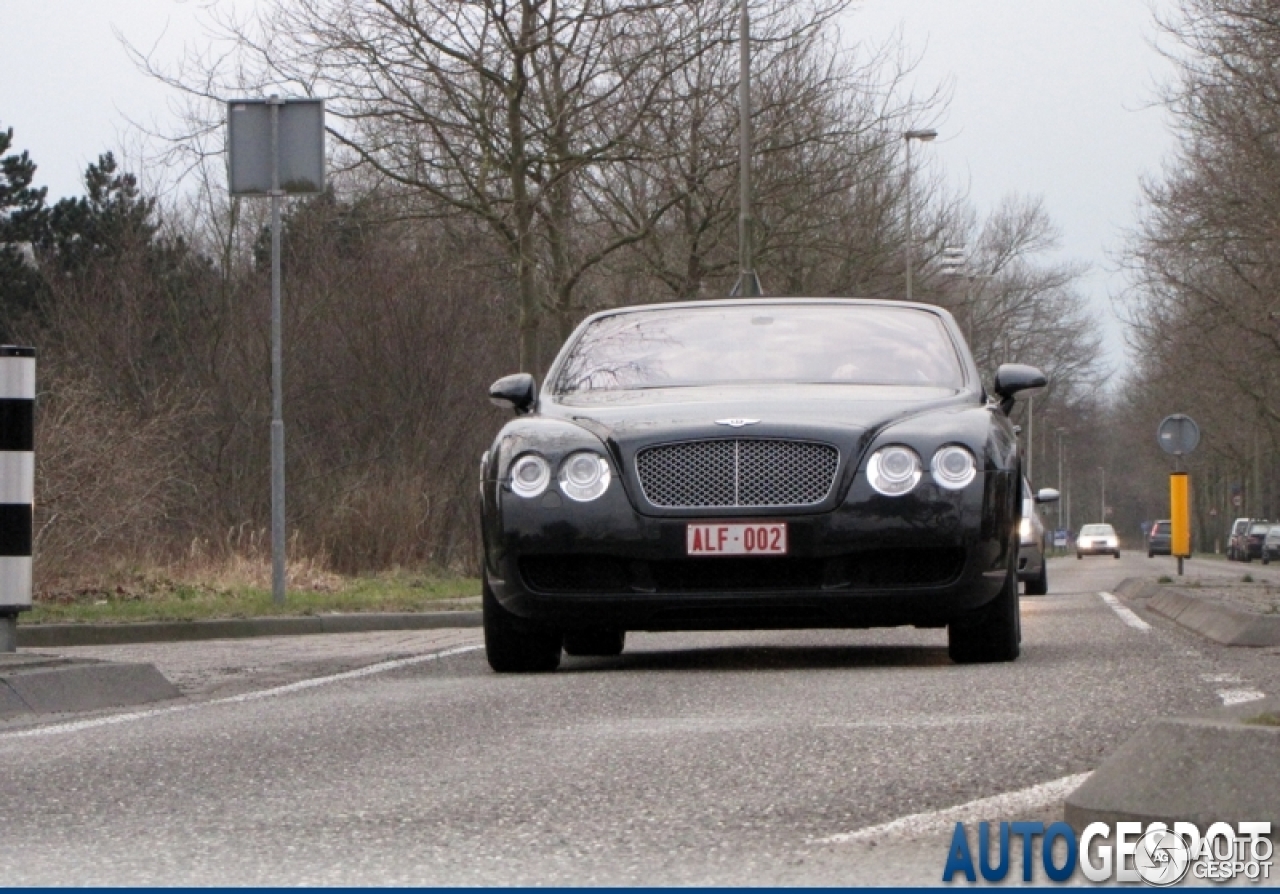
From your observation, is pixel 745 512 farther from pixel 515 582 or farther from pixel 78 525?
pixel 78 525

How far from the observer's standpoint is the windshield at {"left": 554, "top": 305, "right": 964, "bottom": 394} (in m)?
9.12

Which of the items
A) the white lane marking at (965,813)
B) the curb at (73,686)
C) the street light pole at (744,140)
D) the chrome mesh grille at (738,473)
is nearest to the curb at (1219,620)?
the chrome mesh grille at (738,473)

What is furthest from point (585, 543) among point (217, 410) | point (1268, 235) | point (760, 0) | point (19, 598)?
point (1268, 235)

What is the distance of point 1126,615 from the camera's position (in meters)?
14.5

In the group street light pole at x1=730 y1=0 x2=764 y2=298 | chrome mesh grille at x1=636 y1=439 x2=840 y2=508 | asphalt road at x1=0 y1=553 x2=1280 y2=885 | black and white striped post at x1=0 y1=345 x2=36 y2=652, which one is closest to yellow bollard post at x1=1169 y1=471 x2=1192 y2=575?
street light pole at x1=730 y1=0 x2=764 y2=298

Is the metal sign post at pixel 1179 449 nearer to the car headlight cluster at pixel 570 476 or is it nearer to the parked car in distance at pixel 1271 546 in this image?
the car headlight cluster at pixel 570 476

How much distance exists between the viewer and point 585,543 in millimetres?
8008

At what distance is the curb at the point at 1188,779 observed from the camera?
3.91 meters

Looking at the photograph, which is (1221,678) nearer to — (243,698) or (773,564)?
(773,564)

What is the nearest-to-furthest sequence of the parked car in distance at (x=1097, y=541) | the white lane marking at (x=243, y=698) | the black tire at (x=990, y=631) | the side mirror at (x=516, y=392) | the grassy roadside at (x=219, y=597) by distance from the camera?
the white lane marking at (x=243, y=698), the black tire at (x=990, y=631), the side mirror at (x=516, y=392), the grassy roadside at (x=219, y=597), the parked car in distance at (x=1097, y=541)

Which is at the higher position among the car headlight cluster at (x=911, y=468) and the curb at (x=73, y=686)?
the car headlight cluster at (x=911, y=468)

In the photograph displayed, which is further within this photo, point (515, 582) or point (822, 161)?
point (822, 161)

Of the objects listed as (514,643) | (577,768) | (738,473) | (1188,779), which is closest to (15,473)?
(514,643)

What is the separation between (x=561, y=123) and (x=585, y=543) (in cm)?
1810
